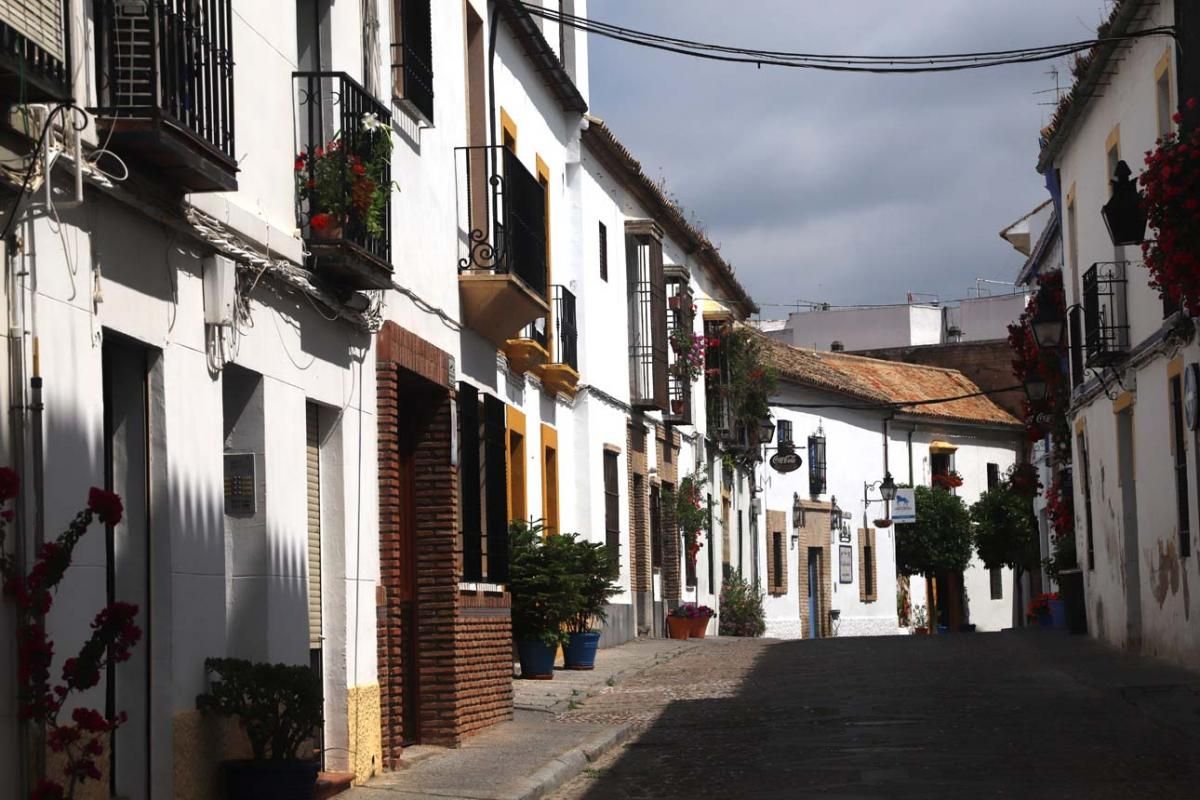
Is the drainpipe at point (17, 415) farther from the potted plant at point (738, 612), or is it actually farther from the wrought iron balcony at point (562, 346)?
the potted plant at point (738, 612)

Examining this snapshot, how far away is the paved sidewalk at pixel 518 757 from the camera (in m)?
10.7

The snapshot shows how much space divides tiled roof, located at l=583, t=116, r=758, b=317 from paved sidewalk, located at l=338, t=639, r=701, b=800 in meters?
8.83

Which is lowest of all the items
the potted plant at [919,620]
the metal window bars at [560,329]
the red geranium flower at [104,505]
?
the potted plant at [919,620]

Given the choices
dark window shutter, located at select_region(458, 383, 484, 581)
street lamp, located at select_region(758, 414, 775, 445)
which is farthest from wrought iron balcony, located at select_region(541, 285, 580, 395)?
street lamp, located at select_region(758, 414, 775, 445)

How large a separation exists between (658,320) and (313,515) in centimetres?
1754

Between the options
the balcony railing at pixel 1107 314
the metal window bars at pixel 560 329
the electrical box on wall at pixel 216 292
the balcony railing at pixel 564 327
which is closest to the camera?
the electrical box on wall at pixel 216 292

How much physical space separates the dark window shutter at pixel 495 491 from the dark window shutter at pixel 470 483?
25cm

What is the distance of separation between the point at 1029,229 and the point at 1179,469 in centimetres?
2039

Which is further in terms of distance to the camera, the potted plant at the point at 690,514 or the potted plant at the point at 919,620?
the potted plant at the point at 919,620

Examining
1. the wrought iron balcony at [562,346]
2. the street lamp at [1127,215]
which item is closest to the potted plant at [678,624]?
the wrought iron balcony at [562,346]

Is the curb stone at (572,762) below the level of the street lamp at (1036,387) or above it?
below

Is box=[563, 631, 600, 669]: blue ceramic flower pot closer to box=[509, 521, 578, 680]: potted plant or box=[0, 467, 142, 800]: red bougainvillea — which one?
box=[509, 521, 578, 680]: potted plant

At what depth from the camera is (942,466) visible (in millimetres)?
52344

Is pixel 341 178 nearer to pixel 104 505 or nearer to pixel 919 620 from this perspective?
pixel 104 505
